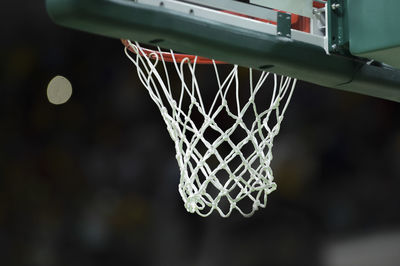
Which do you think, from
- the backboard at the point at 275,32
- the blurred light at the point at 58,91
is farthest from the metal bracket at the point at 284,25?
the blurred light at the point at 58,91

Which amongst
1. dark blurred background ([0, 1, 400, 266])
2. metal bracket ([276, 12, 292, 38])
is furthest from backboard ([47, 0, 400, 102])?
dark blurred background ([0, 1, 400, 266])

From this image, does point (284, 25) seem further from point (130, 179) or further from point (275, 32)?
point (130, 179)

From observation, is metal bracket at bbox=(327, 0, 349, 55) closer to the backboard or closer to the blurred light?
the backboard

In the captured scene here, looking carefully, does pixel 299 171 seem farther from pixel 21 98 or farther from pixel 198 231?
pixel 21 98

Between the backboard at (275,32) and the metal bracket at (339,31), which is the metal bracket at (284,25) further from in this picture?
the metal bracket at (339,31)

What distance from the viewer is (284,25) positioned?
4.79 ft

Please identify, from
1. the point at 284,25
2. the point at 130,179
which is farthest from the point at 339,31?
the point at 130,179

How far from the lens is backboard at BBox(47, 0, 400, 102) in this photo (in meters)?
1.17

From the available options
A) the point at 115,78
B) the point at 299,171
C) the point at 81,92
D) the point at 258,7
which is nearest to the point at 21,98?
the point at 81,92

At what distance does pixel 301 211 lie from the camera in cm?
486

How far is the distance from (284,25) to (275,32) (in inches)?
1.3

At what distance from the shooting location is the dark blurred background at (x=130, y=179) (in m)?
4.53

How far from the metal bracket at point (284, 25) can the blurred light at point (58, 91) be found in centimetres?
336

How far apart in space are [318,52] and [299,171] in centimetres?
358
